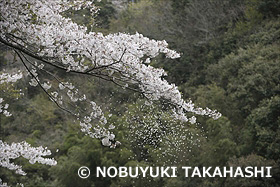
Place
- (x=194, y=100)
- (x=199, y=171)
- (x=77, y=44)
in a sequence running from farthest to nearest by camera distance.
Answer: (x=194, y=100)
(x=199, y=171)
(x=77, y=44)

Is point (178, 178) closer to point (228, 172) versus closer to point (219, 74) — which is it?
point (228, 172)

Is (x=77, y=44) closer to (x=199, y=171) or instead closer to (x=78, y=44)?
(x=78, y=44)

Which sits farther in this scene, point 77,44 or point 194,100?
point 194,100

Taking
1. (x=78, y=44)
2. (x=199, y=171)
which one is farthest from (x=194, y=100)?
(x=78, y=44)

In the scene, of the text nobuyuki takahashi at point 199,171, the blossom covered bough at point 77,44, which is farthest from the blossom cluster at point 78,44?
the text nobuyuki takahashi at point 199,171

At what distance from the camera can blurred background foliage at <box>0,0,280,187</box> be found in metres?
6.70

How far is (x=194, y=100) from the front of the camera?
32.7 feet

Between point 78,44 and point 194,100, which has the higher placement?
point 194,100

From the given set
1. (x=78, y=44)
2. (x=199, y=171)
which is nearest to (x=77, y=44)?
(x=78, y=44)

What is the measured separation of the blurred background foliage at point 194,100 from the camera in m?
6.70

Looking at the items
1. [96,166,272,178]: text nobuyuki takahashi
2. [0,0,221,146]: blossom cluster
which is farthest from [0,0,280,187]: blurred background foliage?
[0,0,221,146]: blossom cluster

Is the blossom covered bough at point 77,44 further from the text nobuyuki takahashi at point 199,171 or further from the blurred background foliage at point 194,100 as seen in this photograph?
the text nobuyuki takahashi at point 199,171

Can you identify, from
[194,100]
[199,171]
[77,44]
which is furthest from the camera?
[194,100]

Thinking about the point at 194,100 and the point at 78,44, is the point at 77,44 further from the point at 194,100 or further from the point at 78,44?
the point at 194,100
